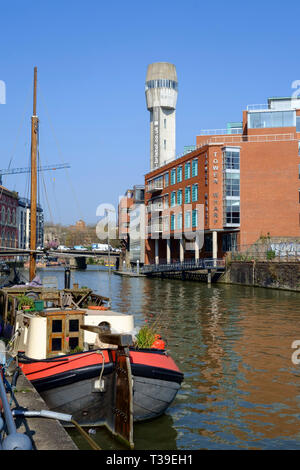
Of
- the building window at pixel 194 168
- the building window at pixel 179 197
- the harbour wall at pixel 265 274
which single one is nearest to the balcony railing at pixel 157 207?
the building window at pixel 179 197

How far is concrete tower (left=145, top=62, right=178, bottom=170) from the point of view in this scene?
12950cm

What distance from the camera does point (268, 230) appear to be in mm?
69688

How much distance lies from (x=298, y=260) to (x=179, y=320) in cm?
2652

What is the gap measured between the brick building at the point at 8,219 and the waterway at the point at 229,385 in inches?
3901

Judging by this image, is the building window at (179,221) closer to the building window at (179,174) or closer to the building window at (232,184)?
the building window at (179,174)

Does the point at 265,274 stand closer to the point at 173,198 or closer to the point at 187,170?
the point at 187,170

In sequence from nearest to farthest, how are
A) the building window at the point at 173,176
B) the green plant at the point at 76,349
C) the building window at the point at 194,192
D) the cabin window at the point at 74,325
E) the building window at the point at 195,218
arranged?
the green plant at the point at 76,349, the cabin window at the point at 74,325, the building window at the point at 195,218, the building window at the point at 194,192, the building window at the point at 173,176

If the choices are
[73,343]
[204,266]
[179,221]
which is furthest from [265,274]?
[73,343]

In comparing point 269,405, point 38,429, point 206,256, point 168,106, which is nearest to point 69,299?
point 269,405

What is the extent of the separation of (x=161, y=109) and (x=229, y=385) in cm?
12021

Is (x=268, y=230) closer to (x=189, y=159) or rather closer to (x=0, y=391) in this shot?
(x=189, y=159)

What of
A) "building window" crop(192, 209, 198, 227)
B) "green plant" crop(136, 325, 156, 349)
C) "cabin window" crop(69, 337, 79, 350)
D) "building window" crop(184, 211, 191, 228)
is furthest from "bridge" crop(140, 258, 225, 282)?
"cabin window" crop(69, 337, 79, 350)

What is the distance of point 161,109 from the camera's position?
131000 mm

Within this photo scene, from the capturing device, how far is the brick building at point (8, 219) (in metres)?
126
